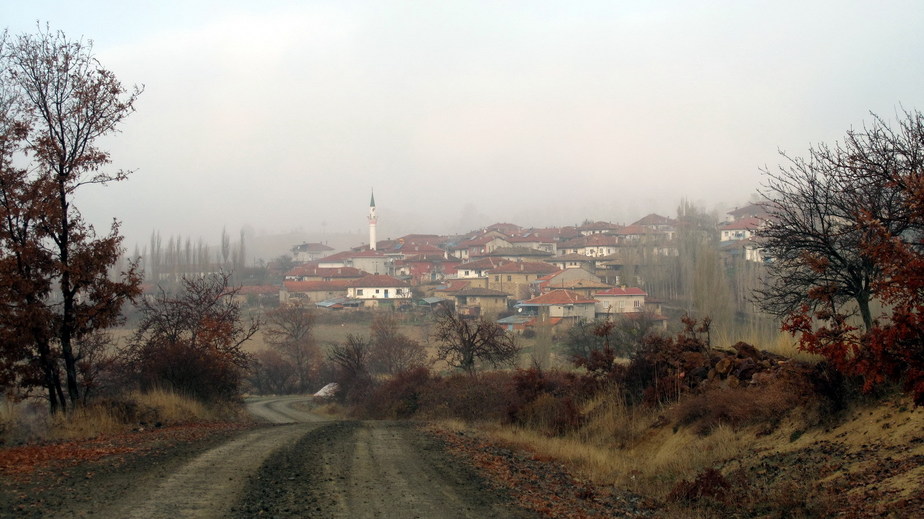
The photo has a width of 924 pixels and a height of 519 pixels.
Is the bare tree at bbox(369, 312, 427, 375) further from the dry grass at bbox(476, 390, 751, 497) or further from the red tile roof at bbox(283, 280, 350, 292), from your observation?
the red tile roof at bbox(283, 280, 350, 292)

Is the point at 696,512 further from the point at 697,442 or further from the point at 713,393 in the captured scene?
the point at 713,393

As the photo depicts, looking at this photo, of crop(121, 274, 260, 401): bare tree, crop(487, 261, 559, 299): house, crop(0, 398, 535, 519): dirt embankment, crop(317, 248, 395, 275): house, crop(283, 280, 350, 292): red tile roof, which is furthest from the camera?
crop(317, 248, 395, 275): house

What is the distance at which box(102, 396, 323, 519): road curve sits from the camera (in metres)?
7.23

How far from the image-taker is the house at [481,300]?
89.3 meters

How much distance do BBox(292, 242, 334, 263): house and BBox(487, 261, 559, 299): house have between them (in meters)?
84.2

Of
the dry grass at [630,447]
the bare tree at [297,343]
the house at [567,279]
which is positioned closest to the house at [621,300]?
the house at [567,279]

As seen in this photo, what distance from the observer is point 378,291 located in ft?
334

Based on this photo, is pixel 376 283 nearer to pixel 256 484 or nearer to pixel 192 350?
pixel 192 350

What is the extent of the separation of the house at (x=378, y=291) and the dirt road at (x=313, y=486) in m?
87.2

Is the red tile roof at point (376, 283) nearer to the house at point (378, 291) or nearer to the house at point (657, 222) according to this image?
the house at point (378, 291)

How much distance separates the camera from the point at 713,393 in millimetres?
13570

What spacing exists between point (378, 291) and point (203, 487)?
9386 centimetres

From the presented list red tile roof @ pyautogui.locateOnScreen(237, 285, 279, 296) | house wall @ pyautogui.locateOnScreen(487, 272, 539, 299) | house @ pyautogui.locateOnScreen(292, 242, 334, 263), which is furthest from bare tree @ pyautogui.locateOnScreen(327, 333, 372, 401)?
house @ pyautogui.locateOnScreen(292, 242, 334, 263)

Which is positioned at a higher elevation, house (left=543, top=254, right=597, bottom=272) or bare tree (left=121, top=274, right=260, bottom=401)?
house (left=543, top=254, right=597, bottom=272)
